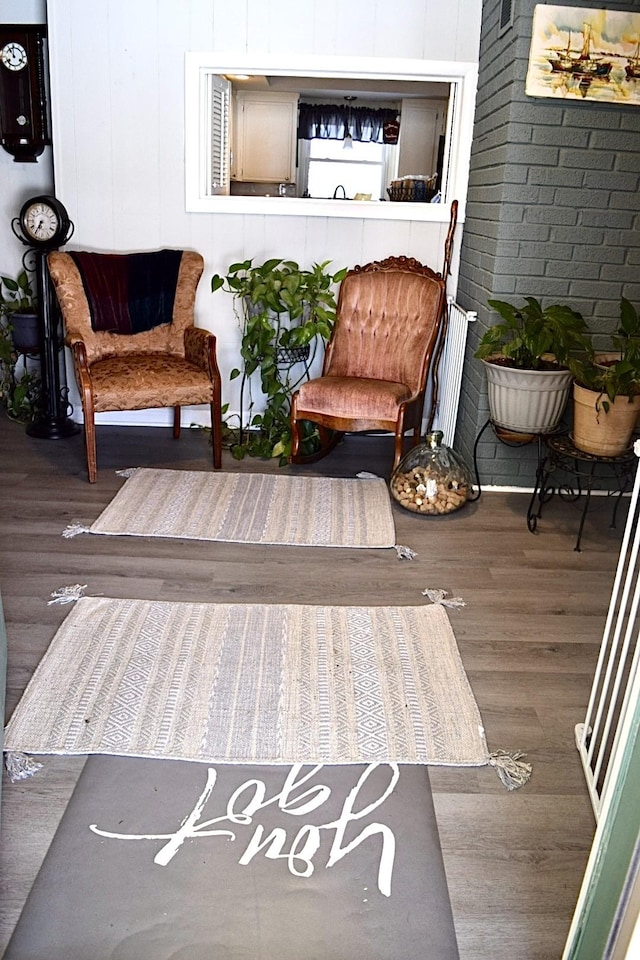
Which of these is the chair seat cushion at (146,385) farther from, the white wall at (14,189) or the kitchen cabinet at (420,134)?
the kitchen cabinet at (420,134)

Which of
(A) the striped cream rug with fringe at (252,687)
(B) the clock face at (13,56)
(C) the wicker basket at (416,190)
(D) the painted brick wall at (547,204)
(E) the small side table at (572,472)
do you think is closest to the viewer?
(A) the striped cream rug with fringe at (252,687)

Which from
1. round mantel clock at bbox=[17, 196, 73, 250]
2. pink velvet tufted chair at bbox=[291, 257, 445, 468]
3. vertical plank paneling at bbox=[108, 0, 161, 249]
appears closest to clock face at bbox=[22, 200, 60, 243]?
round mantel clock at bbox=[17, 196, 73, 250]

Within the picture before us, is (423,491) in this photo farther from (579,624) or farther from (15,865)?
(15,865)

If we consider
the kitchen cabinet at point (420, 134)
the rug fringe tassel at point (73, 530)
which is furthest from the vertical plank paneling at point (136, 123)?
the kitchen cabinet at point (420, 134)

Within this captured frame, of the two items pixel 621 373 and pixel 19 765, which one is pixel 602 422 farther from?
pixel 19 765

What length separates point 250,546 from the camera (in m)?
3.09

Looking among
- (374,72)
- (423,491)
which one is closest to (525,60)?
(374,72)

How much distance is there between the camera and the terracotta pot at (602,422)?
9.83ft

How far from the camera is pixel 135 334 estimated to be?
4.07 m

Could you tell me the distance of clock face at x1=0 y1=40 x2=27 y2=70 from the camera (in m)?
4.09

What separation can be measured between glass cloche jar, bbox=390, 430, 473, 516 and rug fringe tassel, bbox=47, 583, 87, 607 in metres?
1.44

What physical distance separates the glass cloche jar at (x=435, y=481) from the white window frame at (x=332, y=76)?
1479 millimetres

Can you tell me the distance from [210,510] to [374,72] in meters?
2.39

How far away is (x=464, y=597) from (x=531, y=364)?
42.0 inches
